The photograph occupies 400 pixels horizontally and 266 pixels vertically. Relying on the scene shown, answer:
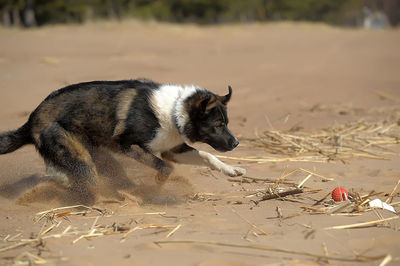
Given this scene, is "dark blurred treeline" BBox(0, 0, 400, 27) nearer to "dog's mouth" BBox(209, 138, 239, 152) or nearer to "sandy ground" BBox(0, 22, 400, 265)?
"sandy ground" BBox(0, 22, 400, 265)

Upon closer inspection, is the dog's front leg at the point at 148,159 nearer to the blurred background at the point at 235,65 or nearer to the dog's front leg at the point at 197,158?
the dog's front leg at the point at 197,158

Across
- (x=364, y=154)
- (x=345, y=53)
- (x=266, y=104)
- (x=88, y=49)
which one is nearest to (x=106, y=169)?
(x=364, y=154)

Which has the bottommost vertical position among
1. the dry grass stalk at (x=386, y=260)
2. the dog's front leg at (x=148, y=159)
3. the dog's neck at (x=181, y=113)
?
the dry grass stalk at (x=386, y=260)

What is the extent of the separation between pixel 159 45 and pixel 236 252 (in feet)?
49.9

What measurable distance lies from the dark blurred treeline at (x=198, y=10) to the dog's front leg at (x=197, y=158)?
22.9 metres

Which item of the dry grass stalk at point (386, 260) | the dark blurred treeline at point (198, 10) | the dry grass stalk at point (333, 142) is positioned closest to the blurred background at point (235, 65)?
the dry grass stalk at point (333, 142)

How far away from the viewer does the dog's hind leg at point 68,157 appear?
17.8ft

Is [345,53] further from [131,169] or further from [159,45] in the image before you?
[131,169]

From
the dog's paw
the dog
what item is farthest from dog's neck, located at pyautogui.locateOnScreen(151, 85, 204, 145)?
the dog's paw

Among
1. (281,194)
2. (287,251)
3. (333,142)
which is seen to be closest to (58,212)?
(281,194)

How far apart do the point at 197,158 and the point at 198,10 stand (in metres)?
32.5

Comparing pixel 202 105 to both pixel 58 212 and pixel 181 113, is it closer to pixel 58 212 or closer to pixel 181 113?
pixel 181 113

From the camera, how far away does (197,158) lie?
19.4 ft

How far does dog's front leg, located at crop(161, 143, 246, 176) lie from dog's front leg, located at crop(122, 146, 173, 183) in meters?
0.39
